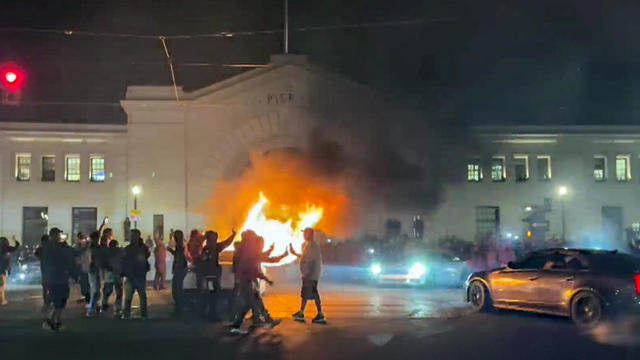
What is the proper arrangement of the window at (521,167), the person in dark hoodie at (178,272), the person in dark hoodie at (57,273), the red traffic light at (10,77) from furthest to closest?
the window at (521,167), the person in dark hoodie at (178,272), the red traffic light at (10,77), the person in dark hoodie at (57,273)

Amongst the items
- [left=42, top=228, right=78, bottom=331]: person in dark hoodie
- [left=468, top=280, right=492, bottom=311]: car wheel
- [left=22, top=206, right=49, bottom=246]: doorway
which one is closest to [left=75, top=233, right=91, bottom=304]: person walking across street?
[left=42, top=228, right=78, bottom=331]: person in dark hoodie

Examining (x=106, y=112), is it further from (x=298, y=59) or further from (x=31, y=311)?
(x=31, y=311)

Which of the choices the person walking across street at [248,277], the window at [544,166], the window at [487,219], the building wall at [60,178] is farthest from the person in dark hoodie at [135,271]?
the window at [544,166]

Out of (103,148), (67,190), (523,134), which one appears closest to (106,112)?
(103,148)

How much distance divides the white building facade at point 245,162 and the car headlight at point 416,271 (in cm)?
1682

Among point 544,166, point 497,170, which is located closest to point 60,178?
point 497,170

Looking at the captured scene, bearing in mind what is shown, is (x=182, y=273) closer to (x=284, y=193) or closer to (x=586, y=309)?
(x=586, y=309)

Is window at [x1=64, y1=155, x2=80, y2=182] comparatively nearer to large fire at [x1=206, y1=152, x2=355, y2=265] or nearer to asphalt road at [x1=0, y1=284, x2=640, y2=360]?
large fire at [x1=206, y1=152, x2=355, y2=265]

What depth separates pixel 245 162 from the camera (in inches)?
1533

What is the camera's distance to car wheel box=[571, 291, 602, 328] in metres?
12.1

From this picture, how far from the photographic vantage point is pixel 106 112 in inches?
1660

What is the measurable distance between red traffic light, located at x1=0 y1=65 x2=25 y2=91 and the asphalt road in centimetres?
419

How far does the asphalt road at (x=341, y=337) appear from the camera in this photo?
9578mm

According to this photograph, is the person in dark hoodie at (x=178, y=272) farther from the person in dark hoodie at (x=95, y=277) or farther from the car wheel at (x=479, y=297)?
the car wheel at (x=479, y=297)
